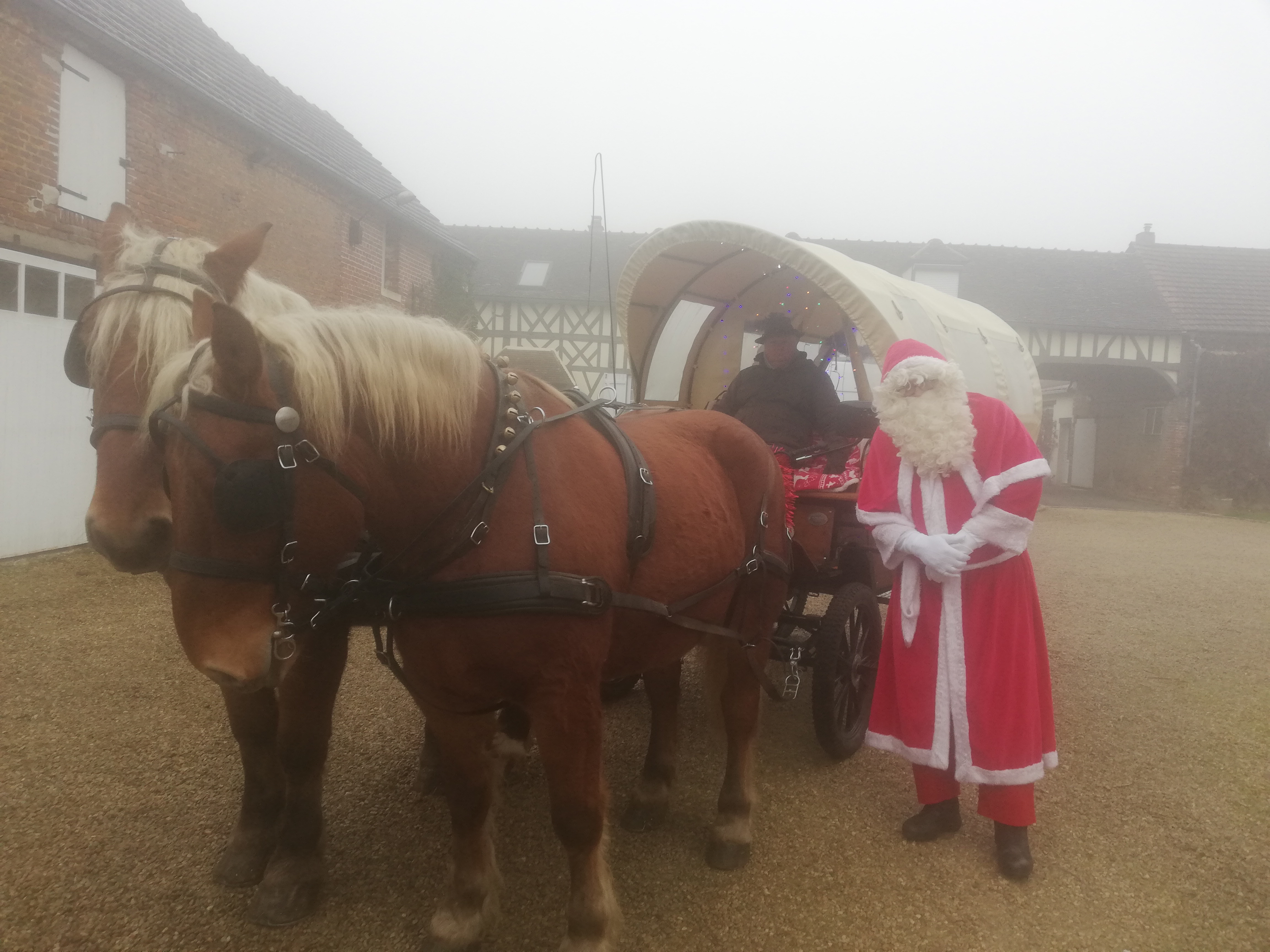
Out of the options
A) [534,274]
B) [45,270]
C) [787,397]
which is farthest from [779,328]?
[534,274]

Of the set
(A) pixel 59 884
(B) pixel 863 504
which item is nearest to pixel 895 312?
(B) pixel 863 504

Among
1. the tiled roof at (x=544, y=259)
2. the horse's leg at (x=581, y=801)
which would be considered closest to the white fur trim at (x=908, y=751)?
the horse's leg at (x=581, y=801)

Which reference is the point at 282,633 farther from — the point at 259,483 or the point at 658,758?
the point at 658,758

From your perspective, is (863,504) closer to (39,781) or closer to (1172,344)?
(39,781)

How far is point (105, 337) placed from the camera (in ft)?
6.15

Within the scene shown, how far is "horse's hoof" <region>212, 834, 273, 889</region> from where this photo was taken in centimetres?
233

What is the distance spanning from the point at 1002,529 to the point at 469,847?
6.45ft

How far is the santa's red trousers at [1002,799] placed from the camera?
2.49 metres

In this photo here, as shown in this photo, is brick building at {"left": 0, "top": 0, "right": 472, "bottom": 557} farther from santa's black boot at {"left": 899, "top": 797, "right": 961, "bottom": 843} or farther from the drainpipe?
the drainpipe

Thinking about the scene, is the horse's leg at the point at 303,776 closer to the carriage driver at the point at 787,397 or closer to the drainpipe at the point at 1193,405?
the carriage driver at the point at 787,397

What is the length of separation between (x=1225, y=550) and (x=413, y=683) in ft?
41.6

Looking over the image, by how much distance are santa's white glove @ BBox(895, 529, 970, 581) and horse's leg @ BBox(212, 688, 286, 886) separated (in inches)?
86.0

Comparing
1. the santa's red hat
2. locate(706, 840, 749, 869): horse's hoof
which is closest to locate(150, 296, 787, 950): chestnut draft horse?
locate(706, 840, 749, 869): horse's hoof

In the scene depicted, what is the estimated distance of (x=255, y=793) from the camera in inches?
91.9
